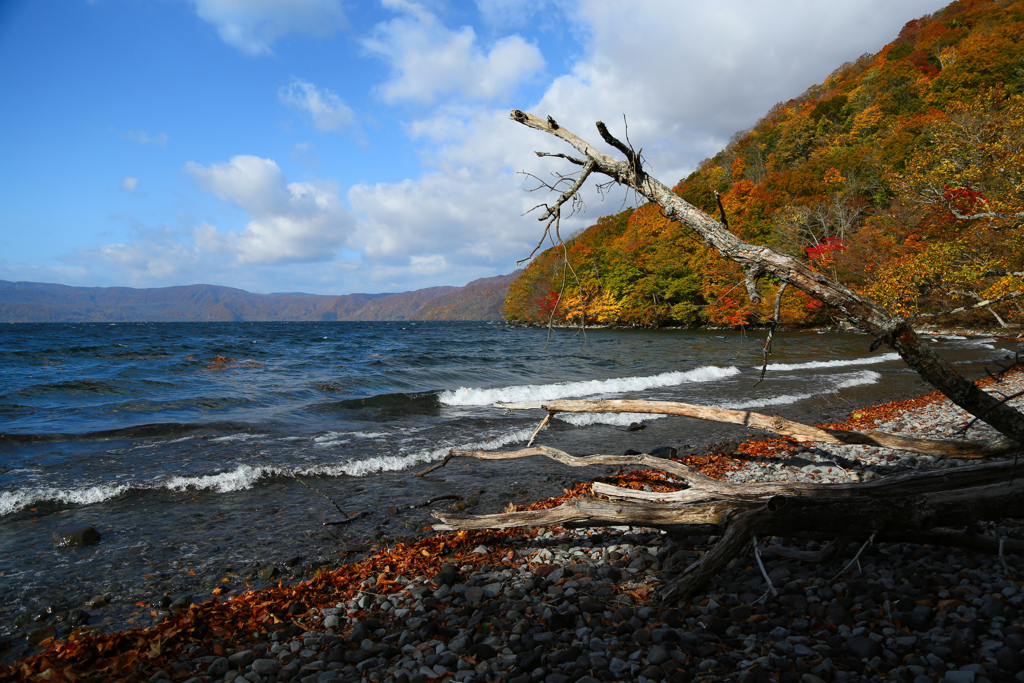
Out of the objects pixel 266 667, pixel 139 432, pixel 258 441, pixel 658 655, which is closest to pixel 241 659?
pixel 266 667

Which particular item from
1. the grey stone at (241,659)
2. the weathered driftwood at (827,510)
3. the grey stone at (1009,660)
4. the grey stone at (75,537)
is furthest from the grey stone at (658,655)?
the grey stone at (75,537)

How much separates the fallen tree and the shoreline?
0.31 meters

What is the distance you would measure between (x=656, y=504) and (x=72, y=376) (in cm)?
2209

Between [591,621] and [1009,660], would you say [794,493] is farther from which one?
[591,621]

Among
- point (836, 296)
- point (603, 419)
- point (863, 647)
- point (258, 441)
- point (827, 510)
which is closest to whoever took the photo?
point (863, 647)

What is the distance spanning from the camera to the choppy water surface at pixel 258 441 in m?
4.90

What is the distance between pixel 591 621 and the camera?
3.11 metres

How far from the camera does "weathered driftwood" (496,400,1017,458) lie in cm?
517

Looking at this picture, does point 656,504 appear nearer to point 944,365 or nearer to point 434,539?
point 434,539

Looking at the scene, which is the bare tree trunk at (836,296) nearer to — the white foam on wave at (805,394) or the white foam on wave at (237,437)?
the white foam on wave at (805,394)

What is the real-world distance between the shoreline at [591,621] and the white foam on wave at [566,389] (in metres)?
9.40

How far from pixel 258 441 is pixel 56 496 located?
10.3 ft

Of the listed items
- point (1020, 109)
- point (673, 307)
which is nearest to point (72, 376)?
point (1020, 109)

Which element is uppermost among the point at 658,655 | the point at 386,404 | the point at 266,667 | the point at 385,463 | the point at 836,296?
the point at 836,296
